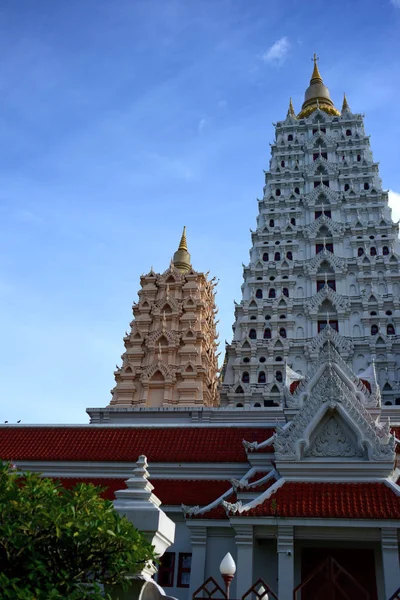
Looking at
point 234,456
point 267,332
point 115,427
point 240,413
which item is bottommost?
point 234,456

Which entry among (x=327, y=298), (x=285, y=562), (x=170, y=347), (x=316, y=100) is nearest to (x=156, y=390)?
(x=170, y=347)

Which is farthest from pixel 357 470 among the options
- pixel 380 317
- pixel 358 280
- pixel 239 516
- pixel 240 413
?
pixel 358 280

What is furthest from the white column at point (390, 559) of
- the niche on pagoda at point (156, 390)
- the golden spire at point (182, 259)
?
the golden spire at point (182, 259)

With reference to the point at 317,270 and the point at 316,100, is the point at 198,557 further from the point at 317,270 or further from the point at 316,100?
the point at 316,100

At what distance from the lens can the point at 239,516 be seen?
14891mm

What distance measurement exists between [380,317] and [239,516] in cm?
2363

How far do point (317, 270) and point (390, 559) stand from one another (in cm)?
2666

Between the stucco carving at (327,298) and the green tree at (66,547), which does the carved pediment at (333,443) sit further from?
the stucco carving at (327,298)

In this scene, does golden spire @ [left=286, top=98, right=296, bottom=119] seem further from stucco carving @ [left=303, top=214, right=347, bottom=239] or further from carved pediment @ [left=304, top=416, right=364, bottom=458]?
carved pediment @ [left=304, top=416, right=364, bottom=458]

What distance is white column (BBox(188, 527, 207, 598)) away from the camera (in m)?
16.4

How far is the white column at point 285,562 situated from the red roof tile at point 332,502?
487 mm

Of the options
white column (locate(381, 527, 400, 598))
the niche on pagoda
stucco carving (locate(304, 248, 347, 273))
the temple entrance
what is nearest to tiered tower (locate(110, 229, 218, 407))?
the niche on pagoda

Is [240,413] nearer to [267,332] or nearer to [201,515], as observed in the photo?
[267,332]

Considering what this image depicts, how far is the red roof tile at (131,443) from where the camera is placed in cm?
1978
